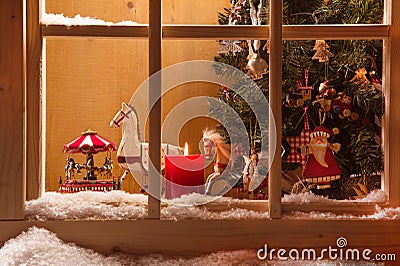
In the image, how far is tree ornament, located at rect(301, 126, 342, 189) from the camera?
4.33 ft

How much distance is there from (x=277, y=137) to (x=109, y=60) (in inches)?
16.7

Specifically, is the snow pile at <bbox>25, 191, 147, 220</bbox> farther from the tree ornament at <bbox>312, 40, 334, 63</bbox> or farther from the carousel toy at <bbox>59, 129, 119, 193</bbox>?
the tree ornament at <bbox>312, 40, 334, 63</bbox>

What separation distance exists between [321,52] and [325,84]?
0.22 feet

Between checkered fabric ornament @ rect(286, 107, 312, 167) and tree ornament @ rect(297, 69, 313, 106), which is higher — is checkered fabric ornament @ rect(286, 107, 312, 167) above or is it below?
below

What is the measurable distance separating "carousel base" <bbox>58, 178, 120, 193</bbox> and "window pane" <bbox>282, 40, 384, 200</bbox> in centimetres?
37

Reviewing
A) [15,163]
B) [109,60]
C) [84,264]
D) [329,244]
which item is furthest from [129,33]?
[329,244]

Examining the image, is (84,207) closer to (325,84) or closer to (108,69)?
(108,69)

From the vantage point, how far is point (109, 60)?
1.38m

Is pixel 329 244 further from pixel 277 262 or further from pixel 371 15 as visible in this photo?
pixel 371 15

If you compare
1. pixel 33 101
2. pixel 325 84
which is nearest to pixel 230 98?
pixel 325 84

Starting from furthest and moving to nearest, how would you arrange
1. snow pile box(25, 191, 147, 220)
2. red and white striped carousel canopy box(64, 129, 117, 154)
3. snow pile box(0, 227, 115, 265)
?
red and white striped carousel canopy box(64, 129, 117, 154) < snow pile box(25, 191, 147, 220) < snow pile box(0, 227, 115, 265)

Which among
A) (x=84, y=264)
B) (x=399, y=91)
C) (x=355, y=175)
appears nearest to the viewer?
(x=84, y=264)

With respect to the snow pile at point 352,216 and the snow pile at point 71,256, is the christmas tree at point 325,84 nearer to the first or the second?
the snow pile at point 352,216

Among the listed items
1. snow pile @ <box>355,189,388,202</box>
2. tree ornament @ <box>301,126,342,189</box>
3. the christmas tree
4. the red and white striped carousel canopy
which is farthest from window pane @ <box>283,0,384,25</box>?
the red and white striped carousel canopy
